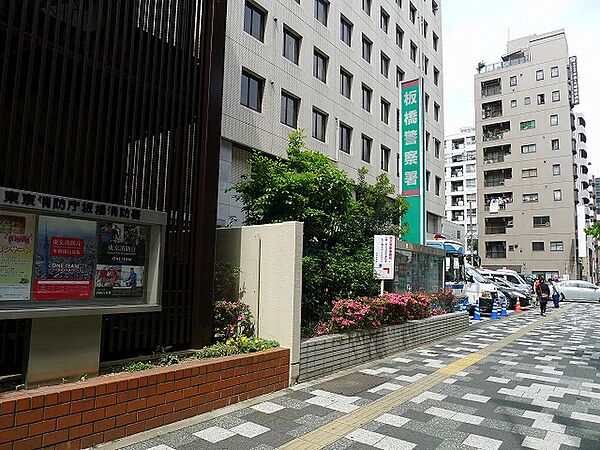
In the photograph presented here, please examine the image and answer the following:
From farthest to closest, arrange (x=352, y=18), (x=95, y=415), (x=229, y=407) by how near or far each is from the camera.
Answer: (x=352, y=18)
(x=229, y=407)
(x=95, y=415)

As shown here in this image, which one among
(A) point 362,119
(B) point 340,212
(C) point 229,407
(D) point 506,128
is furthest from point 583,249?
(C) point 229,407

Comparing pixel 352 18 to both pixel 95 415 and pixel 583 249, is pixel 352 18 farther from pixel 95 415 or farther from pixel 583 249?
pixel 583 249

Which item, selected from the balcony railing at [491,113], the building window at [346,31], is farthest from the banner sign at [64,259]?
the balcony railing at [491,113]

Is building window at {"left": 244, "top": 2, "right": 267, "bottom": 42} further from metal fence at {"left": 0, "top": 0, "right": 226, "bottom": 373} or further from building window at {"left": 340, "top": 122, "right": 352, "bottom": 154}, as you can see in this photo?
metal fence at {"left": 0, "top": 0, "right": 226, "bottom": 373}

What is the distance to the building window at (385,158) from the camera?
24.3 metres

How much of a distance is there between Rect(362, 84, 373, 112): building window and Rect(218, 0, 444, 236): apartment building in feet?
0.17

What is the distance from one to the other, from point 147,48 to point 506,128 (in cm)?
5494

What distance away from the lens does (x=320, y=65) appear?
65.3ft

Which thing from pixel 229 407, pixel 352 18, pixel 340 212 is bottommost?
pixel 229 407

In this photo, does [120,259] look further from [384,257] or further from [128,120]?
[384,257]

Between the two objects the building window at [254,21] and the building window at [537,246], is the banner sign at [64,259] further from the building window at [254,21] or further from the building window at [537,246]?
the building window at [537,246]

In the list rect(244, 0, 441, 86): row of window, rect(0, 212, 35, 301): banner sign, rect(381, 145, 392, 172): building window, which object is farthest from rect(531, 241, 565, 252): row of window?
rect(0, 212, 35, 301): banner sign

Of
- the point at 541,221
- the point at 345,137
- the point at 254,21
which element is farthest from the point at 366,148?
the point at 541,221

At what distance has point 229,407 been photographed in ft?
18.0
